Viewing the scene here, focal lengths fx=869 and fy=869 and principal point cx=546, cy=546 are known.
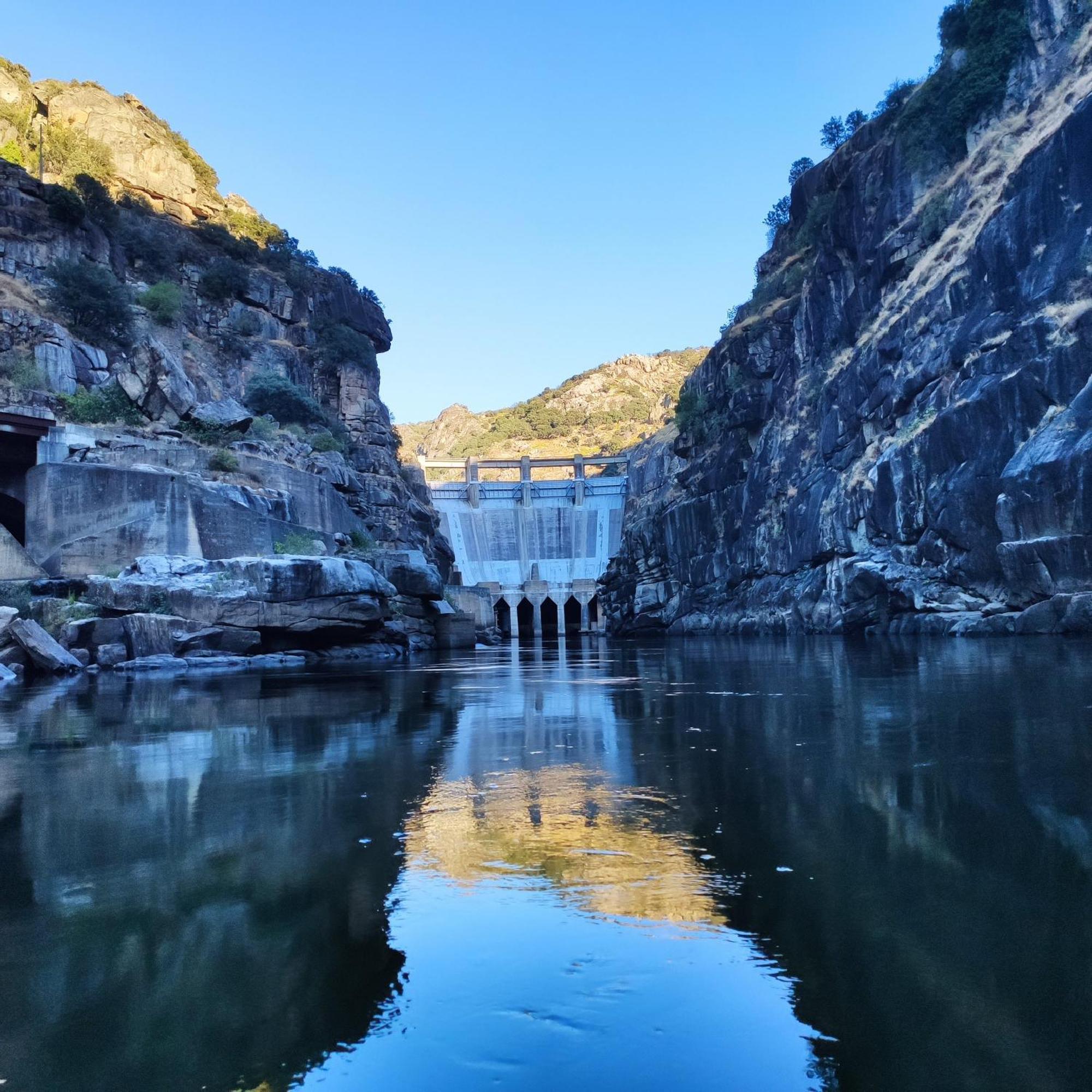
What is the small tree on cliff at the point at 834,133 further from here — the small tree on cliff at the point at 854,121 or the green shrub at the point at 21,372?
the green shrub at the point at 21,372

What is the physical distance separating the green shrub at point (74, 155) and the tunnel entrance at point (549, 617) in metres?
41.7

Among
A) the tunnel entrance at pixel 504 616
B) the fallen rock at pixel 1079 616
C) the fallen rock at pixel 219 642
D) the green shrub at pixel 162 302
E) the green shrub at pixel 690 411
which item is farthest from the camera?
the tunnel entrance at pixel 504 616

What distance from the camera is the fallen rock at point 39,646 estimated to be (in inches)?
696

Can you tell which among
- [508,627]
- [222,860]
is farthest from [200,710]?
[508,627]

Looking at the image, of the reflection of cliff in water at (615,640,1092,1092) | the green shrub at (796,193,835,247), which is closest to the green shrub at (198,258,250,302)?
the green shrub at (796,193,835,247)

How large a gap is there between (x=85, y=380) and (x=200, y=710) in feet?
92.2

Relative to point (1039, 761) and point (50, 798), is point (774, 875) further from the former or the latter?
point (50, 798)

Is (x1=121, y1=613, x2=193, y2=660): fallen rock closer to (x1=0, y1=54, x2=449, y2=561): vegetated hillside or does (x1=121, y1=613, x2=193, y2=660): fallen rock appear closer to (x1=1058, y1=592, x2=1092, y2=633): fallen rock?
(x1=0, y1=54, x2=449, y2=561): vegetated hillside

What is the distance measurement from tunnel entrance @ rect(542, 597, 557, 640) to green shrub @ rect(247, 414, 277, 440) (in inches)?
1445

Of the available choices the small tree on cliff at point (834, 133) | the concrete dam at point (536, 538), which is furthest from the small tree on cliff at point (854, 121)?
the concrete dam at point (536, 538)

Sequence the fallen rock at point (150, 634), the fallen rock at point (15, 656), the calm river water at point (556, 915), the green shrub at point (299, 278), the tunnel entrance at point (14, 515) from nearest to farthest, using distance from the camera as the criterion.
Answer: the calm river water at point (556, 915) → the fallen rock at point (15, 656) → the fallen rock at point (150, 634) → the tunnel entrance at point (14, 515) → the green shrub at point (299, 278)

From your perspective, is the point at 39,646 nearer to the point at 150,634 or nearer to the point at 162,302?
the point at 150,634

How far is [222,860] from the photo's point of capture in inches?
160

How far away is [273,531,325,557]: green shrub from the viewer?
27.7 meters
